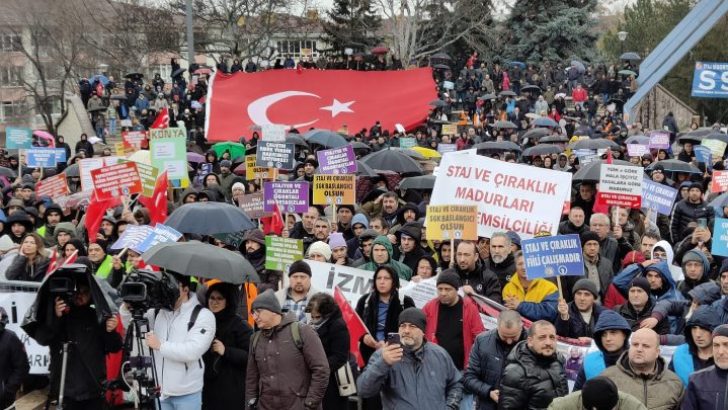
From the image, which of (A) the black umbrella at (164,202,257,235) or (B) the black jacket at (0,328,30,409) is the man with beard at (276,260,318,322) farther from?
(A) the black umbrella at (164,202,257,235)

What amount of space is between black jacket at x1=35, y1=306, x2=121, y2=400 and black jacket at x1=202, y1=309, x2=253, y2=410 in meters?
0.71

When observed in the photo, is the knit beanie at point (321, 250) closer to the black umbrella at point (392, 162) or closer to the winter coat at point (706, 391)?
the winter coat at point (706, 391)

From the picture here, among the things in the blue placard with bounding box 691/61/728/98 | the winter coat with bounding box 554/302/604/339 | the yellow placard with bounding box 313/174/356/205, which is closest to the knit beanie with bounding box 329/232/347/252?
the yellow placard with bounding box 313/174/356/205

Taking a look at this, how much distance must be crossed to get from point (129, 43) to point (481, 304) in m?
41.2

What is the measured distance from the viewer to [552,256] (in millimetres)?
8797

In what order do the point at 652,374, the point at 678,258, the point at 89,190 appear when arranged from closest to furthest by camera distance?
the point at 652,374 < the point at 678,258 < the point at 89,190

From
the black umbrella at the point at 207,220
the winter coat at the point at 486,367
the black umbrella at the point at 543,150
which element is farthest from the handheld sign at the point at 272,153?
the winter coat at the point at 486,367

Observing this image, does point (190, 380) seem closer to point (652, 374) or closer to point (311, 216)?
point (652, 374)

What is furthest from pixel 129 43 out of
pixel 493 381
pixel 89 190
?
pixel 493 381

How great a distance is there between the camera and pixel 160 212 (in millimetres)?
13914

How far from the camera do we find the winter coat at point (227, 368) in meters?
8.02

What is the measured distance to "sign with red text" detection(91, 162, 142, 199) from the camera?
13.4 metres

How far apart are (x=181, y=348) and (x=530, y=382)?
2.18 metres

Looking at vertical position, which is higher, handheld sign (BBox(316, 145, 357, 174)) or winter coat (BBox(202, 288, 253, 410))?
handheld sign (BBox(316, 145, 357, 174))
